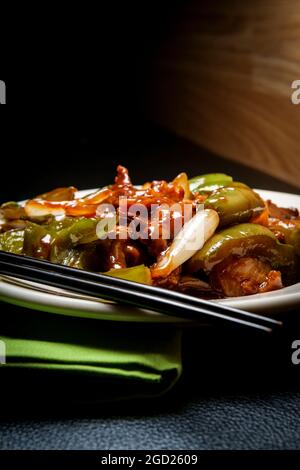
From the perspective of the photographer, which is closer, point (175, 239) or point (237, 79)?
point (175, 239)

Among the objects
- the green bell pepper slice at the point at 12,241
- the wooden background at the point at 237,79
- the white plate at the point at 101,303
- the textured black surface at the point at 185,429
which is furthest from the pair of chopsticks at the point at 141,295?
the wooden background at the point at 237,79

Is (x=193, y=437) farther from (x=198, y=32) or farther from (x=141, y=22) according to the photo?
(x=141, y=22)

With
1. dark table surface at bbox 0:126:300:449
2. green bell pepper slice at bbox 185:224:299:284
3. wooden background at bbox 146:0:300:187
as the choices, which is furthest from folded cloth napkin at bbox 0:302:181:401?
wooden background at bbox 146:0:300:187

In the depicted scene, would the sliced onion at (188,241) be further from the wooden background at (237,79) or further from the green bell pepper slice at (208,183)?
the wooden background at (237,79)

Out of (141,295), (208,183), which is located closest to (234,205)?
(208,183)

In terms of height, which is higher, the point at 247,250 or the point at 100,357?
the point at 247,250

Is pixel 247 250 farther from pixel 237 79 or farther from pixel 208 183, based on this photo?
pixel 237 79

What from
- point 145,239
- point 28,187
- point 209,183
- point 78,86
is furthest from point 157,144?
point 145,239
